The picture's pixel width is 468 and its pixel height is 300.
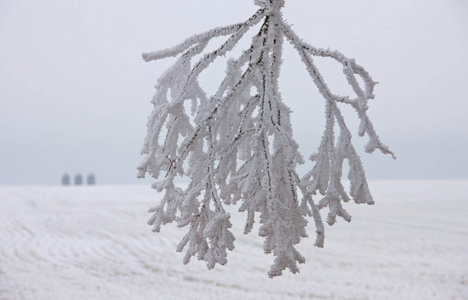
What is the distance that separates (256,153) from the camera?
4102 mm

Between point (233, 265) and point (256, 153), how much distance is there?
34.8 ft

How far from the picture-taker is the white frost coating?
4047 millimetres

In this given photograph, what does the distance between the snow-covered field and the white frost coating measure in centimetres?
756

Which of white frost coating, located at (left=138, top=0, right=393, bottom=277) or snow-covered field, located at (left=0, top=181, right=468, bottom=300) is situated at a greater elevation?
white frost coating, located at (left=138, top=0, right=393, bottom=277)

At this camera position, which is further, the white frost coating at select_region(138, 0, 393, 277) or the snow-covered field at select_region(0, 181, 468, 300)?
the snow-covered field at select_region(0, 181, 468, 300)

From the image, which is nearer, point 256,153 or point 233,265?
point 256,153

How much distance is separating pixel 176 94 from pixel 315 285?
28.8 feet

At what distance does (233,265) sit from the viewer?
14.1 meters

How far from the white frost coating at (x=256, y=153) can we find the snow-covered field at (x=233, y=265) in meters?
7.56

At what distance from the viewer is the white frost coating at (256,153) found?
4.05 metres

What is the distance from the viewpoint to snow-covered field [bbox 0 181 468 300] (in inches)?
458

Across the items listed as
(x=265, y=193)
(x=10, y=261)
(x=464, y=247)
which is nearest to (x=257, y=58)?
(x=265, y=193)

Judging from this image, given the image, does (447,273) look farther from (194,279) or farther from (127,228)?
(127,228)

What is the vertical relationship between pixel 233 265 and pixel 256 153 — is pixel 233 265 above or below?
below
